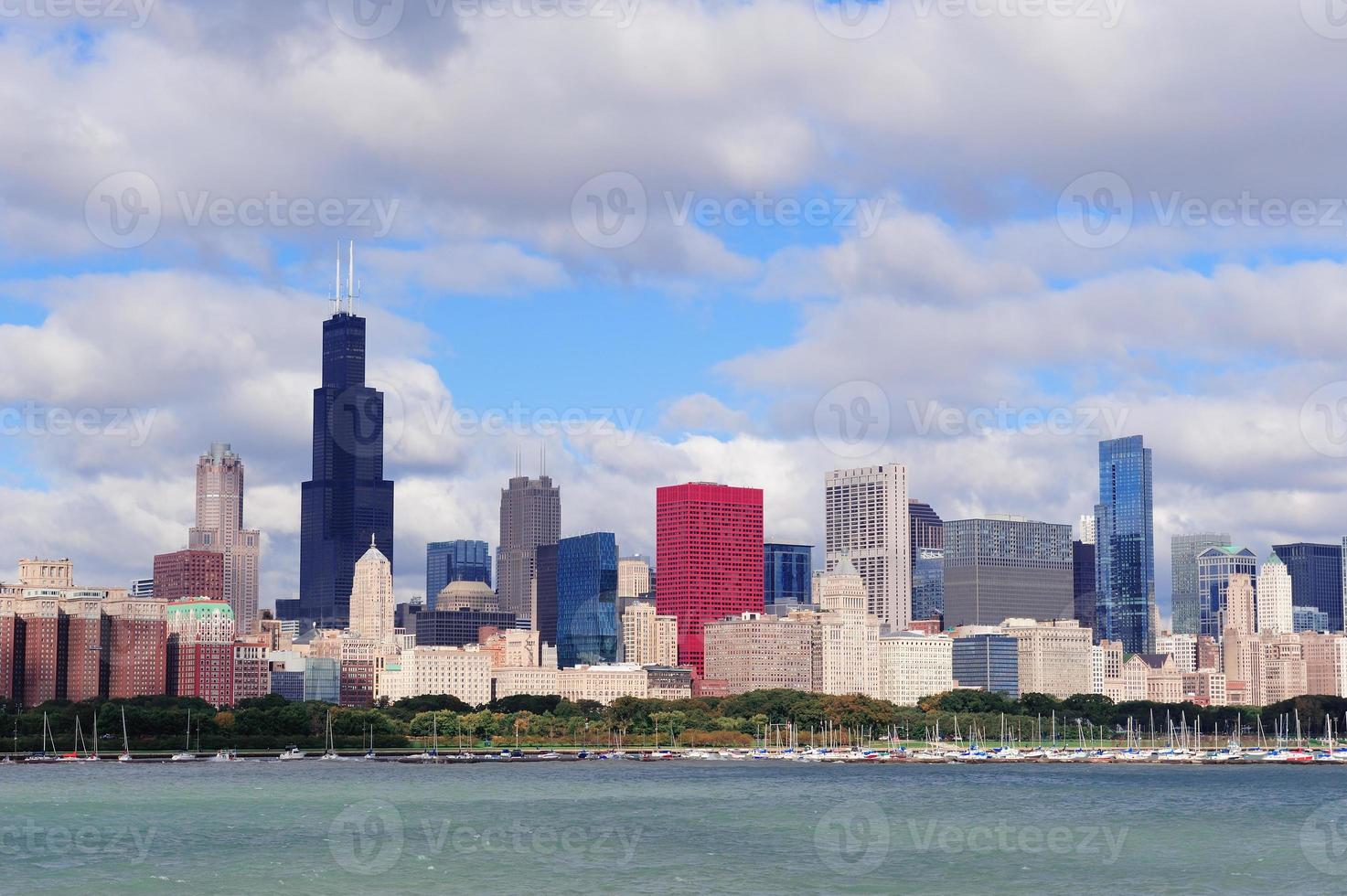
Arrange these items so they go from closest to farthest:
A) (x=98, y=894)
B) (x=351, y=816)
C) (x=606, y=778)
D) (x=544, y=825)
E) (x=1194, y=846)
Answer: (x=98, y=894)
(x=1194, y=846)
(x=544, y=825)
(x=351, y=816)
(x=606, y=778)

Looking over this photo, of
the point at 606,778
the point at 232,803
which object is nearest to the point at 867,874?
the point at 232,803

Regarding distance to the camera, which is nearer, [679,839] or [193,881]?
[193,881]

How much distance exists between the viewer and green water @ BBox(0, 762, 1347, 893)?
85.9 meters

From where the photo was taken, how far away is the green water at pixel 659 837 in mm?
85875

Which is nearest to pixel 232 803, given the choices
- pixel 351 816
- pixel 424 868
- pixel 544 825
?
pixel 351 816

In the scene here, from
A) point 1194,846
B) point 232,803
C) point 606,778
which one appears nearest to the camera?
point 1194,846

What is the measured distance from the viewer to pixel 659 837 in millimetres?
108500

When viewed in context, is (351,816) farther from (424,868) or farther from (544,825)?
(424,868)

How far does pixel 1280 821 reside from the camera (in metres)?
125

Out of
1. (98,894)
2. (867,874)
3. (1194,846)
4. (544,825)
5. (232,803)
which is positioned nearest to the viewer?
(98,894)

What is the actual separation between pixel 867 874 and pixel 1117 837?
26950 millimetres

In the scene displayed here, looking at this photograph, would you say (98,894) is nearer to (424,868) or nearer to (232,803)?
(424,868)

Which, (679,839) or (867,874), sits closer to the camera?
(867,874)

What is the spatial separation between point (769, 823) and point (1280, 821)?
3431 centimetres
